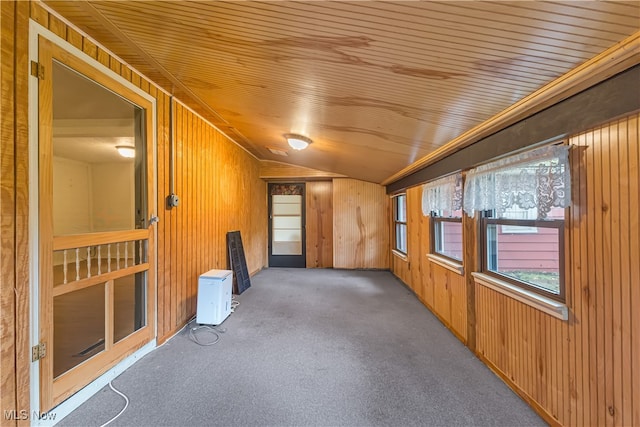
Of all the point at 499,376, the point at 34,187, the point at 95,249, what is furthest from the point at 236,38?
the point at 499,376

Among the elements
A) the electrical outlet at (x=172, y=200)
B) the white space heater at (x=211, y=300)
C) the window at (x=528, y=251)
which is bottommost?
the white space heater at (x=211, y=300)

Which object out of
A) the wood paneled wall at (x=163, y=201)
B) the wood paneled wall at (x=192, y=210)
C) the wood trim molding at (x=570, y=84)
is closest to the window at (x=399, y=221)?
the wood trim molding at (x=570, y=84)

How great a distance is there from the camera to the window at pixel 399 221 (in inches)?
193

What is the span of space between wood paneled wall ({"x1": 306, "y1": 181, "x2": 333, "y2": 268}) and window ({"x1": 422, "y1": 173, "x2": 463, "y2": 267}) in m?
2.89

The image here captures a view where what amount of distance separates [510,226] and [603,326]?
2.82ft

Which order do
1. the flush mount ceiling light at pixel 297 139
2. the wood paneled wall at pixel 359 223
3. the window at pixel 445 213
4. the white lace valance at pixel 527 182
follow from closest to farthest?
the white lace valance at pixel 527 182 → the window at pixel 445 213 → the flush mount ceiling light at pixel 297 139 → the wood paneled wall at pixel 359 223

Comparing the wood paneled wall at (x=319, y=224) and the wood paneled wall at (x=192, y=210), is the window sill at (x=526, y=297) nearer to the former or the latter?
the wood paneled wall at (x=192, y=210)

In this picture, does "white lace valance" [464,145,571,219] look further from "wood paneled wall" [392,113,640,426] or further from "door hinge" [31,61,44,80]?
"door hinge" [31,61,44,80]

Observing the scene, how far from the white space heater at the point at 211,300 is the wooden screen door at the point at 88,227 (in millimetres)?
537

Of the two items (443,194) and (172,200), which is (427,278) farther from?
(172,200)

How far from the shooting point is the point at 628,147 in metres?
1.11

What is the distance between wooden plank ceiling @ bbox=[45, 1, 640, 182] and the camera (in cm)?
98

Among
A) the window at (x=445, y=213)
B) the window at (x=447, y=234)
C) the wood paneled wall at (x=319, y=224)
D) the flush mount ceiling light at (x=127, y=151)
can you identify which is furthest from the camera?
the wood paneled wall at (x=319, y=224)

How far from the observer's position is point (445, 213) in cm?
298
